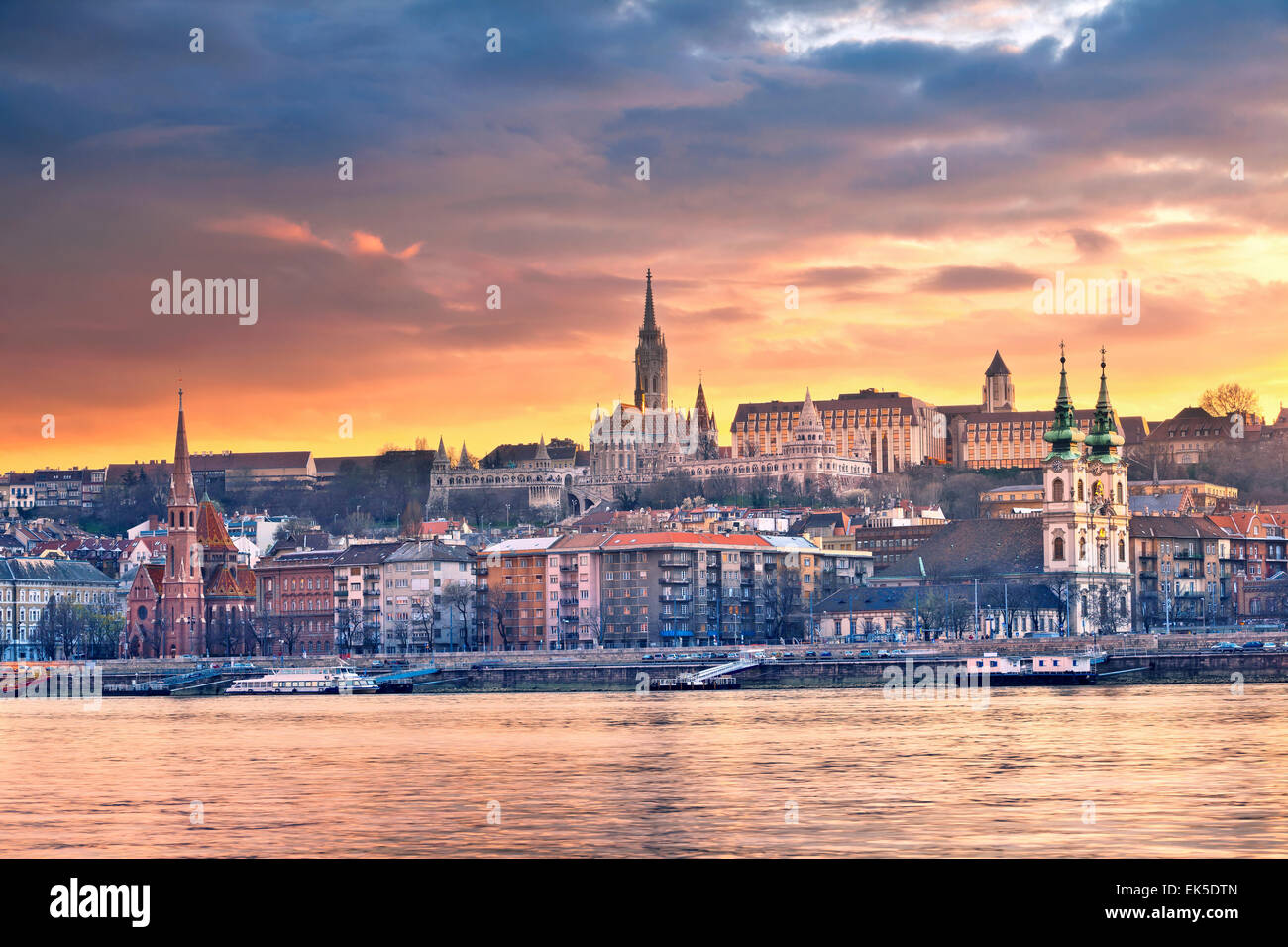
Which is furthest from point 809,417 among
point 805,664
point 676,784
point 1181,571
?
point 676,784

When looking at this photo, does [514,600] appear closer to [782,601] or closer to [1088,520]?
[782,601]

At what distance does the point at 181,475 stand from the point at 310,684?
47.5 meters

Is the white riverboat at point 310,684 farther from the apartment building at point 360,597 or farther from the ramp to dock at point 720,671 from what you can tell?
the apartment building at point 360,597

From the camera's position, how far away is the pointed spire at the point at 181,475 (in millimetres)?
126688

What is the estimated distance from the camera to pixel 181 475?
422 feet

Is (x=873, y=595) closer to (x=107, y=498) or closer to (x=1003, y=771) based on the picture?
(x=1003, y=771)

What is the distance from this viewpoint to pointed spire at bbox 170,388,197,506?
127 meters

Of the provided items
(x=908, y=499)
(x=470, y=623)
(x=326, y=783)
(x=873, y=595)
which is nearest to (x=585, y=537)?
(x=470, y=623)

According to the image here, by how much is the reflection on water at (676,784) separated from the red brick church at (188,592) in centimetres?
6196

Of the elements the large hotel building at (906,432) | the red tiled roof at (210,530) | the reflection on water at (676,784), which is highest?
the large hotel building at (906,432)

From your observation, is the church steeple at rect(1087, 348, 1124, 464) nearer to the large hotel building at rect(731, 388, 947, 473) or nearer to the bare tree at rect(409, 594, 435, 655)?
the bare tree at rect(409, 594, 435, 655)

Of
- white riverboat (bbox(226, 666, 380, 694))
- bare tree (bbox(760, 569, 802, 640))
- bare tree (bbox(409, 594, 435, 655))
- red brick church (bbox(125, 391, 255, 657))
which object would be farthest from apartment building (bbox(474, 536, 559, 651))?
white riverboat (bbox(226, 666, 380, 694))

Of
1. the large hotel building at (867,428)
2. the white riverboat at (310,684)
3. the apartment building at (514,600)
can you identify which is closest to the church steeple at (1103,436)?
the apartment building at (514,600)

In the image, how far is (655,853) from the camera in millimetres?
19031
